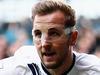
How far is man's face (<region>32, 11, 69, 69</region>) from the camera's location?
153cm

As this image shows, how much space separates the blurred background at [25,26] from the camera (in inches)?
123

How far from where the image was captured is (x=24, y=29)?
3.39 m

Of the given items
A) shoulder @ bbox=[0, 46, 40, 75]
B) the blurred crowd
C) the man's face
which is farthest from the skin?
the blurred crowd

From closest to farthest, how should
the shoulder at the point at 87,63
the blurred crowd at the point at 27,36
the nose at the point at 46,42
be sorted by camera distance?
the nose at the point at 46,42 → the shoulder at the point at 87,63 → the blurred crowd at the point at 27,36

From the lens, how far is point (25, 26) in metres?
3.37

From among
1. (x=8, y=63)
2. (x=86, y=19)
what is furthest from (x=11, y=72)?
(x=86, y=19)

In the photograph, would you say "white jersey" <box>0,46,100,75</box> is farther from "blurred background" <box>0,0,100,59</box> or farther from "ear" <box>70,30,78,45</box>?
"blurred background" <box>0,0,100,59</box>

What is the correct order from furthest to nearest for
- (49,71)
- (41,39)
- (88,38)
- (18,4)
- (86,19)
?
(18,4) < (86,19) < (88,38) < (49,71) < (41,39)

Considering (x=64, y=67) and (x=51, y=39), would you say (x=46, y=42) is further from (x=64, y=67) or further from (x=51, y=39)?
(x=64, y=67)

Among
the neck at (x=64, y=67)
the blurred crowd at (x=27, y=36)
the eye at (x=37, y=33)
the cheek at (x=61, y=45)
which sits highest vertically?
the eye at (x=37, y=33)

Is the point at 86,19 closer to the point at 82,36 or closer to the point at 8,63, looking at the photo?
the point at 82,36

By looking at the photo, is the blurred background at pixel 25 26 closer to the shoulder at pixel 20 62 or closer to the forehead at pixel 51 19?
the shoulder at pixel 20 62

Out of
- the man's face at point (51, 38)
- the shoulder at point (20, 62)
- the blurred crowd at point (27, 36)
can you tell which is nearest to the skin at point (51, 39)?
the man's face at point (51, 38)

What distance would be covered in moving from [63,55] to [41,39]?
13cm
